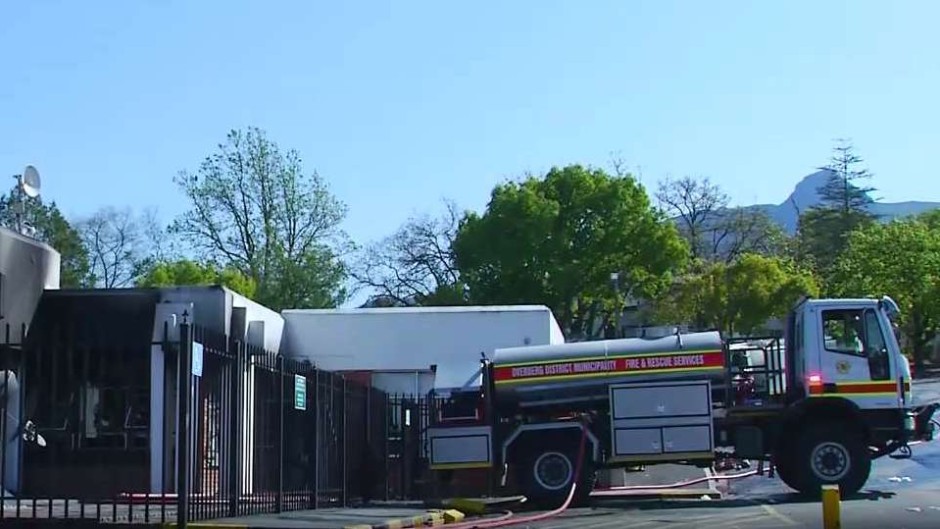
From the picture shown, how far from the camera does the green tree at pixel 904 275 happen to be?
63.8 meters

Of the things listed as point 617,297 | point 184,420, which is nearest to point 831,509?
point 184,420

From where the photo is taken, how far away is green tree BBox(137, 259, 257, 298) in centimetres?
5325

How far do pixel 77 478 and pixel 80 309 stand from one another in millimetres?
4423

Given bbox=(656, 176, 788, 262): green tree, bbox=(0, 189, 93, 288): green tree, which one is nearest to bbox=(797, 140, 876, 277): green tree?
bbox=(656, 176, 788, 262): green tree

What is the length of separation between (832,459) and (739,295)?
37.9 metres

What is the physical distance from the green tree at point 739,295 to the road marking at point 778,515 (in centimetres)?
3814

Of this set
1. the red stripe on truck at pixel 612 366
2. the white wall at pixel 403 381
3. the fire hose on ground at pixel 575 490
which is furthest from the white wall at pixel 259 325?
the fire hose on ground at pixel 575 490

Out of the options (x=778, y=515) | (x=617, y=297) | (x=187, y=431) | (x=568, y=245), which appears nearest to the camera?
(x=187, y=431)

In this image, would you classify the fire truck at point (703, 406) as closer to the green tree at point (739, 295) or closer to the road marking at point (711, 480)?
the road marking at point (711, 480)

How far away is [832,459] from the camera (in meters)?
20.7

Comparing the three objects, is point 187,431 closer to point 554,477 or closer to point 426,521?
point 426,521

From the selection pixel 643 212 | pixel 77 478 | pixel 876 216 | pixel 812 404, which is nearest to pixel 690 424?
pixel 812 404

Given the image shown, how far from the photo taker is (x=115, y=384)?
2481cm

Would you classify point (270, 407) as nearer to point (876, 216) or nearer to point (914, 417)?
point (914, 417)
